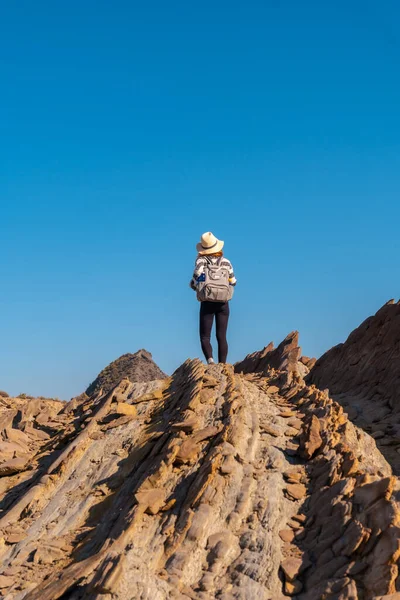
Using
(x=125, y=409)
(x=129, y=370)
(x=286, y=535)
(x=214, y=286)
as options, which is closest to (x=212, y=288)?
(x=214, y=286)

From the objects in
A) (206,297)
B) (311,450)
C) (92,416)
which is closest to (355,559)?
(311,450)

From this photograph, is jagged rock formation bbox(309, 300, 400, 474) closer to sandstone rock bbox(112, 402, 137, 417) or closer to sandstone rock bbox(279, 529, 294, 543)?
sandstone rock bbox(112, 402, 137, 417)

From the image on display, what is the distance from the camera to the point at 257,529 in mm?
8711

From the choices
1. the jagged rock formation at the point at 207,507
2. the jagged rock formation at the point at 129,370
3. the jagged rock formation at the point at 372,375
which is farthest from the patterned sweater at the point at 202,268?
the jagged rock formation at the point at 129,370

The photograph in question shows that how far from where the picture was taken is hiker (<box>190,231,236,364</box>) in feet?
57.1

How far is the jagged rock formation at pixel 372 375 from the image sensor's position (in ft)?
47.9

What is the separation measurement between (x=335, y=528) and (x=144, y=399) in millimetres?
6882

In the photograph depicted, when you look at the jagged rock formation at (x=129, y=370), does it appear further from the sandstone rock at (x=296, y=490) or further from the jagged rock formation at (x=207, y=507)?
the sandstone rock at (x=296, y=490)

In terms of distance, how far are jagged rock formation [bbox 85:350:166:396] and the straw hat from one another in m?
12.4

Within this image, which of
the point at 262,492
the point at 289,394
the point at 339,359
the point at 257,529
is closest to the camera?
the point at 257,529

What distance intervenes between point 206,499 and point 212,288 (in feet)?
28.3

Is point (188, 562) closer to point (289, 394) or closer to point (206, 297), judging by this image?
point (289, 394)

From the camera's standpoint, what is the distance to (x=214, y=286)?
17359 mm

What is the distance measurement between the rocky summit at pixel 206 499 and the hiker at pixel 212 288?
2283 millimetres
